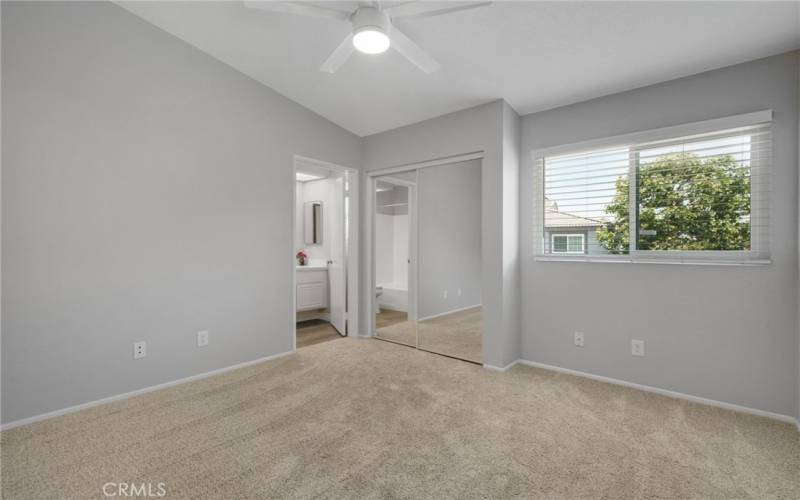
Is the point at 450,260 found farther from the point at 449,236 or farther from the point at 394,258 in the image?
the point at 394,258

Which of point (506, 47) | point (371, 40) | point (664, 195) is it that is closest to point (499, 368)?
point (664, 195)

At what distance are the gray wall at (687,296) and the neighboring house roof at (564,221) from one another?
0.57 ft

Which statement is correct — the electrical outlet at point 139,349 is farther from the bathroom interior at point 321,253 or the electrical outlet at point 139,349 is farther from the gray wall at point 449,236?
the gray wall at point 449,236

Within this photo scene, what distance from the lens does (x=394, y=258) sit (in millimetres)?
4363

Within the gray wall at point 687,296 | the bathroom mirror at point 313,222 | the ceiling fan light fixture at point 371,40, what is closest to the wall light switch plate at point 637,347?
the gray wall at point 687,296

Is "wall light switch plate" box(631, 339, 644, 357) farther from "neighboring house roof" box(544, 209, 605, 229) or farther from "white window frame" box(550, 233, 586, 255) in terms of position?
"neighboring house roof" box(544, 209, 605, 229)

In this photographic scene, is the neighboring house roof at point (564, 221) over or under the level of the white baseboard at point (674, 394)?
over

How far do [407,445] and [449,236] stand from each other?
7.60ft

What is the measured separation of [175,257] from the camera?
2.98 m

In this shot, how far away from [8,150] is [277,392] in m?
2.34

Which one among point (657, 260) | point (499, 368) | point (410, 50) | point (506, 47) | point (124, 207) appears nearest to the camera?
point (410, 50)

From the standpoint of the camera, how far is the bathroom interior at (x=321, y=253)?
458cm

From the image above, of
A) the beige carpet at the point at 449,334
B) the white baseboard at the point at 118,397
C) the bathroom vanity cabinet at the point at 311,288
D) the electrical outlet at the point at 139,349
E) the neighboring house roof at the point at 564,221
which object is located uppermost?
the neighboring house roof at the point at 564,221

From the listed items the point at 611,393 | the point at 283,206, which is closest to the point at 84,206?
the point at 283,206
